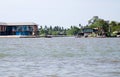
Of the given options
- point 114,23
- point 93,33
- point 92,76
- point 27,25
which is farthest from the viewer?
point 114,23

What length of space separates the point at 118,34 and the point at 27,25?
128 ft

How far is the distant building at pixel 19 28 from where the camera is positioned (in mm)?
164625

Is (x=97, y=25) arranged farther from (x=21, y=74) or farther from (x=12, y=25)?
(x=21, y=74)

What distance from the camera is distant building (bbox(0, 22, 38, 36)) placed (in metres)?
165

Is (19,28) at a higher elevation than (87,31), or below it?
higher

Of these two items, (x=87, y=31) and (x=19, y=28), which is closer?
(x=19, y=28)

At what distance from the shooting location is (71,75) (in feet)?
69.6

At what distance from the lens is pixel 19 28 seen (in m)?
164

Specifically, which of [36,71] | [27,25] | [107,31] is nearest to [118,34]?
[107,31]

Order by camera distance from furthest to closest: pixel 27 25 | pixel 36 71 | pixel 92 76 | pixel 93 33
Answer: pixel 93 33 → pixel 27 25 → pixel 36 71 → pixel 92 76

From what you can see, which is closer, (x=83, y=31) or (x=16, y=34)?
(x=16, y=34)

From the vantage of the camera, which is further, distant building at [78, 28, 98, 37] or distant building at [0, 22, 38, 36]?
distant building at [78, 28, 98, 37]

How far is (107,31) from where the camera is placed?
596 feet

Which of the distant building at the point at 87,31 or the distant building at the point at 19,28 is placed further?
the distant building at the point at 87,31
